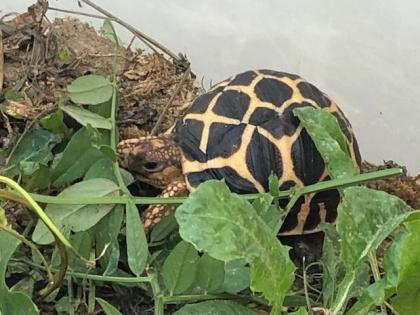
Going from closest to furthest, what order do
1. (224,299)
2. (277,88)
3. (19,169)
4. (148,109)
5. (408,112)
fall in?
(224,299)
(19,169)
(277,88)
(148,109)
(408,112)

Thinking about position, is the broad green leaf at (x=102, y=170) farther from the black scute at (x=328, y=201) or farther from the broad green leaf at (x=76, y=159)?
the black scute at (x=328, y=201)

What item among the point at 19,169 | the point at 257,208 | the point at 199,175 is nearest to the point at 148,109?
the point at 199,175

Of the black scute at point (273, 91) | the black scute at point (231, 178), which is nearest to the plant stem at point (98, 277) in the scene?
the black scute at point (231, 178)

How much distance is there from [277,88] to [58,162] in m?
0.28

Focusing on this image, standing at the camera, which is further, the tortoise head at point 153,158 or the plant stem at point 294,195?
the tortoise head at point 153,158

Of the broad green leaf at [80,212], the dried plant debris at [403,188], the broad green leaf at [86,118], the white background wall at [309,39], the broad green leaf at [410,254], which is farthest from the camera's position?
the white background wall at [309,39]

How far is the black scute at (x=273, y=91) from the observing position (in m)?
1.09

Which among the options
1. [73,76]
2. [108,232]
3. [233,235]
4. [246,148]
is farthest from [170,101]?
[233,235]

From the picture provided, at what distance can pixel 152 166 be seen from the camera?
1.12m

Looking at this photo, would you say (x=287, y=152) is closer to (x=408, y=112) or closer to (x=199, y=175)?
(x=199, y=175)

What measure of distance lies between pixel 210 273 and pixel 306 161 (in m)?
0.27

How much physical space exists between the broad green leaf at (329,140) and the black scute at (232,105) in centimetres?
17

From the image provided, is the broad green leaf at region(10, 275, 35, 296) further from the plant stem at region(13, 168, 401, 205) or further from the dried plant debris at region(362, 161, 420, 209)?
the dried plant debris at region(362, 161, 420, 209)

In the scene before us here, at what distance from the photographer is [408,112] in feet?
4.67
